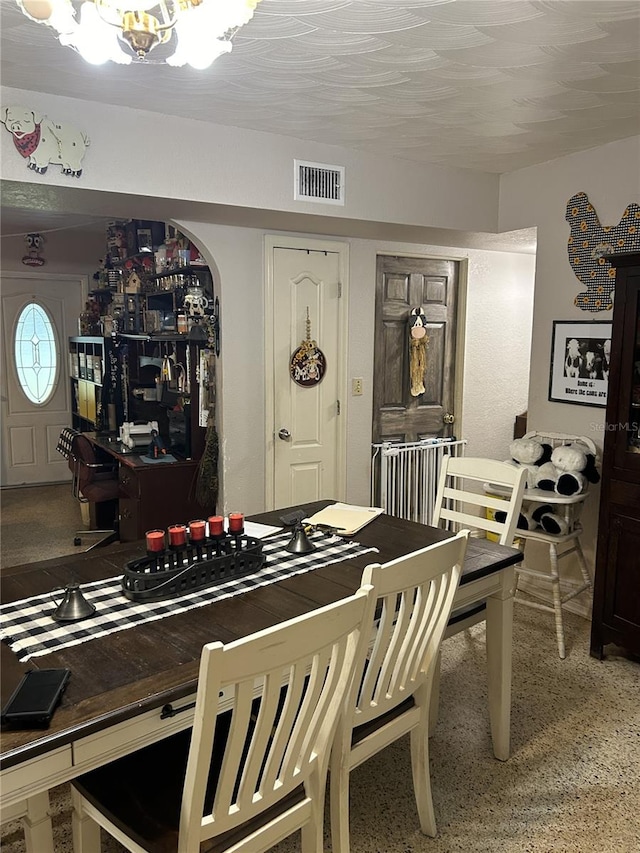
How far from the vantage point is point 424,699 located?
76.2 inches

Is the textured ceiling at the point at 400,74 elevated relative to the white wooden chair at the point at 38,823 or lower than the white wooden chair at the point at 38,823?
elevated

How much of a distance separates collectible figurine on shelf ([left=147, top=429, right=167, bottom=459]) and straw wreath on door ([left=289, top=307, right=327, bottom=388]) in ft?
3.63

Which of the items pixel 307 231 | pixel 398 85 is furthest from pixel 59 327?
pixel 398 85

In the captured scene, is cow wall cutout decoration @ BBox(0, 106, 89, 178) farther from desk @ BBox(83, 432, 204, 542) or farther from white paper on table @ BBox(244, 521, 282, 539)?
desk @ BBox(83, 432, 204, 542)

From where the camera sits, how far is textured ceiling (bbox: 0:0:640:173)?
192cm

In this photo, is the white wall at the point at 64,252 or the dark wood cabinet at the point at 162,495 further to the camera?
the white wall at the point at 64,252

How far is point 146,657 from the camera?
1474 millimetres

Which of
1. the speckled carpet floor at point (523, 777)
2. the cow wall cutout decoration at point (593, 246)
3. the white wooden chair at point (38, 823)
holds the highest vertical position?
the cow wall cutout decoration at point (593, 246)

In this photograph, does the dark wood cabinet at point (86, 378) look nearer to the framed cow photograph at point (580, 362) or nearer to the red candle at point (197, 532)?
the framed cow photograph at point (580, 362)

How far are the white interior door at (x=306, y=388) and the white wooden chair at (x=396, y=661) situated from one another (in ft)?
6.73

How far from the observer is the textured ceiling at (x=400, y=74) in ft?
6.31

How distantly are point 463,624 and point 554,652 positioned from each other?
3.23 ft

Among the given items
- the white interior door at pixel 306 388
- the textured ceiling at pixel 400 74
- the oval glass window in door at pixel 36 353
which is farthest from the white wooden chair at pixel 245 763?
the oval glass window in door at pixel 36 353

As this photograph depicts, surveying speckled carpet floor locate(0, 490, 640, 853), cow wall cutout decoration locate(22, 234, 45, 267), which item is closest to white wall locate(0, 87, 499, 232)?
speckled carpet floor locate(0, 490, 640, 853)
